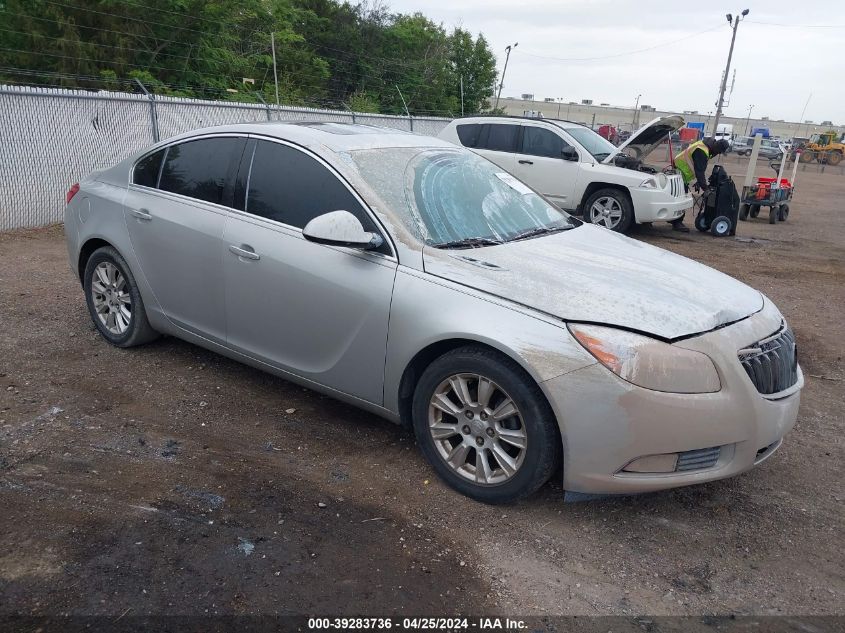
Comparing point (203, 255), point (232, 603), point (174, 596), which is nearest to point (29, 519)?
point (174, 596)

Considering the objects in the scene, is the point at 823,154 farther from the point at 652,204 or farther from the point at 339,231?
the point at 339,231

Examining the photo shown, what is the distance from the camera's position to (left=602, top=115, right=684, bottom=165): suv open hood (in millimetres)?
11211

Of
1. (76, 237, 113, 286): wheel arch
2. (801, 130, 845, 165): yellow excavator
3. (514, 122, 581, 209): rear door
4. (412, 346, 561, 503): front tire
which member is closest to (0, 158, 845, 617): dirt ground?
(412, 346, 561, 503): front tire

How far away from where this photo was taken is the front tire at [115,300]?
474 cm

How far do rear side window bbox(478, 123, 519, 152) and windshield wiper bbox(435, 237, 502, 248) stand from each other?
29.2 feet

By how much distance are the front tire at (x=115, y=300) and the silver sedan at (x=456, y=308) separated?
0.05 metres

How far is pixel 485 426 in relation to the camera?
10.5 ft

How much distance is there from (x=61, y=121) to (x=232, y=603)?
366 inches

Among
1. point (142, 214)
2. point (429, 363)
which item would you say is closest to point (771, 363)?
point (429, 363)

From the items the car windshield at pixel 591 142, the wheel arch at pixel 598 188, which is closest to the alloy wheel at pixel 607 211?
the wheel arch at pixel 598 188

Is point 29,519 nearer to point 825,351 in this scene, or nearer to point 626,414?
point 626,414

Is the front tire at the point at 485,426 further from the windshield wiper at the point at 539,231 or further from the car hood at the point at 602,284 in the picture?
the windshield wiper at the point at 539,231

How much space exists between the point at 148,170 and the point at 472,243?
2.47 meters

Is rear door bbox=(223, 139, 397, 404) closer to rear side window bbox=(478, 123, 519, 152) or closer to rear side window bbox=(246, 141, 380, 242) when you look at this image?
rear side window bbox=(246, 141, 380, 242)
